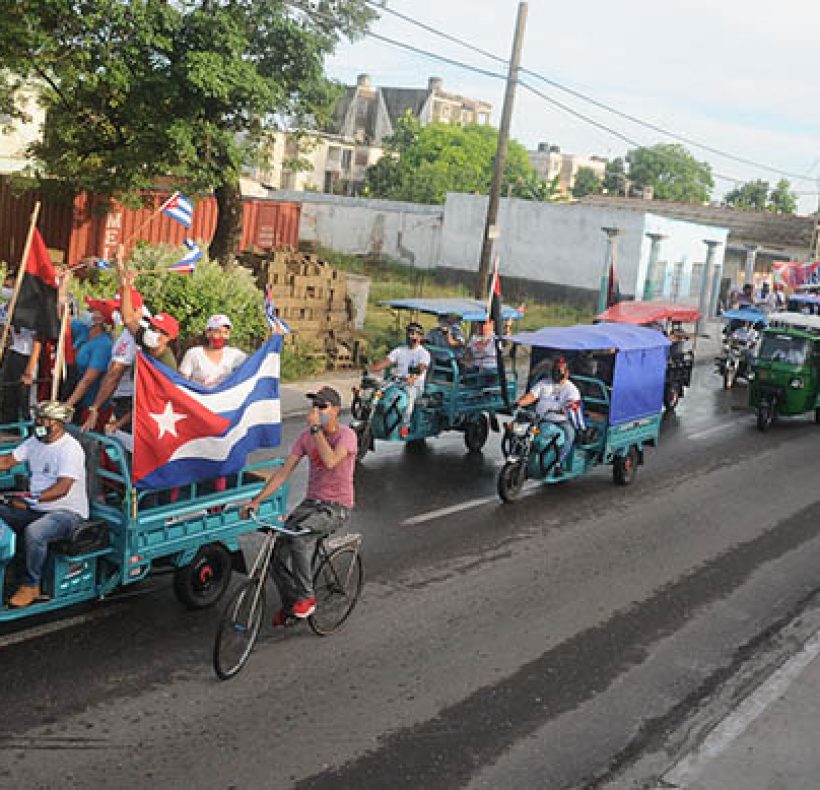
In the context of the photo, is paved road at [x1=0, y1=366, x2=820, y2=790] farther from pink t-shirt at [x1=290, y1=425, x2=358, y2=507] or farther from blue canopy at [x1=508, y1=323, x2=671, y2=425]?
blue canopy at [x1=508, y1=323, x2=671, y2=425]

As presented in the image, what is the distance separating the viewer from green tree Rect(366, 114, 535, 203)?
72.4 meters

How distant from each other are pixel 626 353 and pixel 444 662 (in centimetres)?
715

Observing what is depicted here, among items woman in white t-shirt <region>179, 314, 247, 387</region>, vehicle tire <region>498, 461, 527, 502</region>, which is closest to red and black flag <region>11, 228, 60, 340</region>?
woman in white t-shirt <region>179, 314, 247, 387</region>

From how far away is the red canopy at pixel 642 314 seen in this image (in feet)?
60.7

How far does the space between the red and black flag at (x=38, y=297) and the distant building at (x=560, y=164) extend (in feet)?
409

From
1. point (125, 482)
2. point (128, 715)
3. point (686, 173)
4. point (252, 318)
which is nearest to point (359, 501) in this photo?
point (125, 482)

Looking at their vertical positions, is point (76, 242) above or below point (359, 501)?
above

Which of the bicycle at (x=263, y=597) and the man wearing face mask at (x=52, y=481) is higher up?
the man wearing face mask at (x=52, y=481)

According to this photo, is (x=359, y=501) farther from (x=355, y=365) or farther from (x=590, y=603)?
(x=355, y=365)

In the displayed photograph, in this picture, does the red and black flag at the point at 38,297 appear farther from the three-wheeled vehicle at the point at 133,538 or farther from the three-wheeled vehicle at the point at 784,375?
the three-wheeled vehicle at the point at 784,375

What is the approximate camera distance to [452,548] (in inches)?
451

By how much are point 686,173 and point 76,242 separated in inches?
4037


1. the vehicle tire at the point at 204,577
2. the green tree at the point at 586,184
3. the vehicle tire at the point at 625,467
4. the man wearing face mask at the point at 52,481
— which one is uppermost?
the green tree at the point at 586,184

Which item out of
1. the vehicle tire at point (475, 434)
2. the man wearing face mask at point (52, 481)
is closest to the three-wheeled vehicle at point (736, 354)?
the vehicle tire at point (475, 434)
